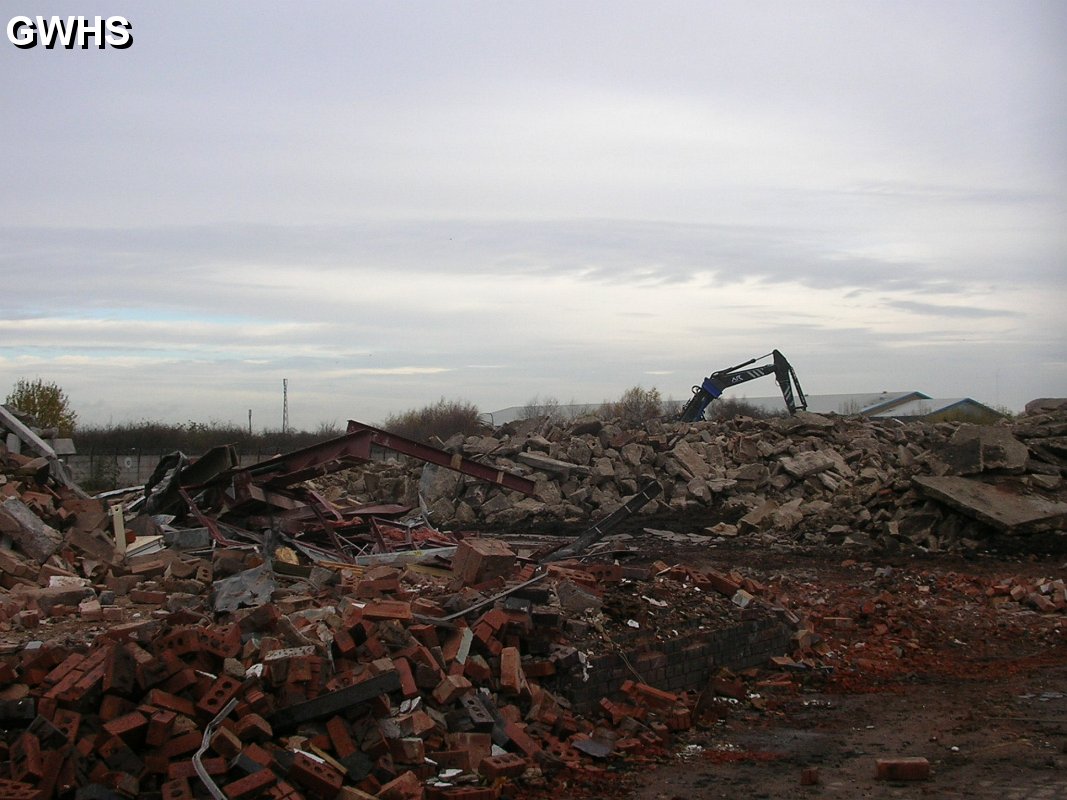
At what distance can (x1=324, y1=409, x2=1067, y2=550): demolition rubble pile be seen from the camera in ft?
53.3

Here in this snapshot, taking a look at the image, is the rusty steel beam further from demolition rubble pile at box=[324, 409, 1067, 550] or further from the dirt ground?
demolition rubble pile at box=[324, 409, 1067, 550]

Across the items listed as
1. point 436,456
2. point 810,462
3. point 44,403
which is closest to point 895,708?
point 436,456

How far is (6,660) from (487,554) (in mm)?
3858

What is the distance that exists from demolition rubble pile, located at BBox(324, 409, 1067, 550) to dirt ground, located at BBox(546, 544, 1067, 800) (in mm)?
2403

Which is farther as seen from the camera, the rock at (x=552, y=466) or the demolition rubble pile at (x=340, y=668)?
the rock at (x=552, y=466)

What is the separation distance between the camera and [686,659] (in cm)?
845

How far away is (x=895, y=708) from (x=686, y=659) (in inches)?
67.1

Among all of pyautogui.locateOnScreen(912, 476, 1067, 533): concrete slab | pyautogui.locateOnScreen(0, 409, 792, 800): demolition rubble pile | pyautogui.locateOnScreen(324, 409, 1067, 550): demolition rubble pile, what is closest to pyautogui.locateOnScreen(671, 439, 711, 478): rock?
pyautogui.locateOnScreen(324, 409, 1067, 550): demolition rubble pile

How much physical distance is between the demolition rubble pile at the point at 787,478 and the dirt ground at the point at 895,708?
2403 millimetres

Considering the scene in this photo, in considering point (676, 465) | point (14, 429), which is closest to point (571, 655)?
point (14, 429)

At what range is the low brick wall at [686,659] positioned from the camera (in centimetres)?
755

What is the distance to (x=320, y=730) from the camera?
605 cm

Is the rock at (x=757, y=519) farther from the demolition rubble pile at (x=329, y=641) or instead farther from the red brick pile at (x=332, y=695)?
the red brick pile at (x=332, y=695)

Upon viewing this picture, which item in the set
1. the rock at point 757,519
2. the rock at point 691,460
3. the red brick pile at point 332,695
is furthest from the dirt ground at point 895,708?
the rock at point 691,460
